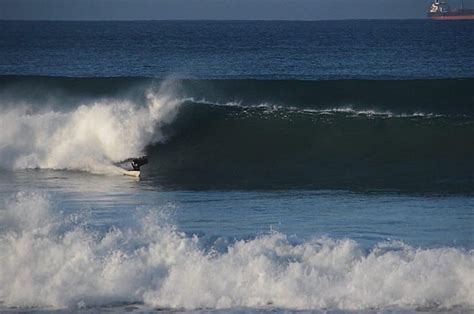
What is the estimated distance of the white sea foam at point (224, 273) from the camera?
9844 mm

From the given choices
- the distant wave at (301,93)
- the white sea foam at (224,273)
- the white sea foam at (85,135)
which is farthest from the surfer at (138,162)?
the white sea foam at (224,273)

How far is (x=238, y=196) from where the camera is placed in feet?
48.5

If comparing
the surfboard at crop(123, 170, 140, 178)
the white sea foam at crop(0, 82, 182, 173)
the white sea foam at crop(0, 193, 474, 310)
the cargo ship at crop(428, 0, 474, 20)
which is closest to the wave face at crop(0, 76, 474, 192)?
the white sea foam at crop(0, 82, 182, 173)

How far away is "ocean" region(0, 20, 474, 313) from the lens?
10.0 meters

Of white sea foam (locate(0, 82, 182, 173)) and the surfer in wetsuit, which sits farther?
white sea foam (locate(0, 82, 182, 173))

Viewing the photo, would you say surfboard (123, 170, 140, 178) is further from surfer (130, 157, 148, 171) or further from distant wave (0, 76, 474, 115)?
distant wave (0, 76, 474, 115)

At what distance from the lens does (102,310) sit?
32.1 feet

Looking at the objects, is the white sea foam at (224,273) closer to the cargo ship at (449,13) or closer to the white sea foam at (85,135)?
the white sea foam at (85,135)

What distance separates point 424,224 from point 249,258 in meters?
2.82

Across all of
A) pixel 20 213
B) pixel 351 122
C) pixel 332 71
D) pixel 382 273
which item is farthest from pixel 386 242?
pixel 332 71

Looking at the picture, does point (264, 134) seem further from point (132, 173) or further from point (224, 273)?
point (224, 273)

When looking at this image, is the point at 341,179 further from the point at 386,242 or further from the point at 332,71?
the point at 332,71

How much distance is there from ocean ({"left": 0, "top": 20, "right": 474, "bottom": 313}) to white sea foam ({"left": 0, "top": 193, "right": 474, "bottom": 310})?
18mm

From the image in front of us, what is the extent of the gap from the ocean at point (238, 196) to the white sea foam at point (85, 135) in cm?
4
